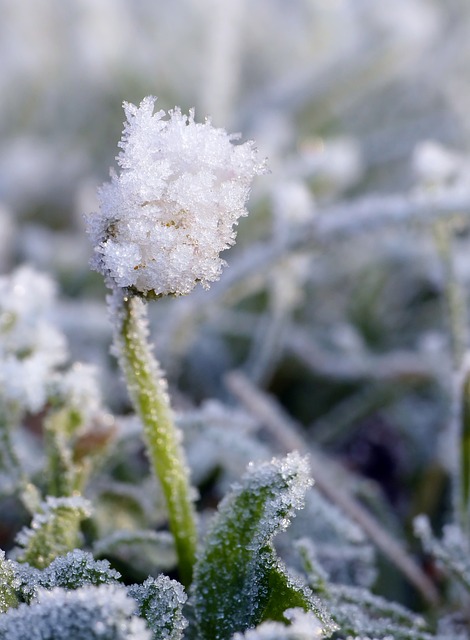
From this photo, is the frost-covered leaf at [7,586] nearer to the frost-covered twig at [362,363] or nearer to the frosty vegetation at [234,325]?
the frosty vegetation at [234,325]

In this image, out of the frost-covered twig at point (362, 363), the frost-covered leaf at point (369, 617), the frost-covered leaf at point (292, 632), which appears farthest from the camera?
the frost-covered twig at point (362, 363)

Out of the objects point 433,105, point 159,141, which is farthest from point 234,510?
point 433,105

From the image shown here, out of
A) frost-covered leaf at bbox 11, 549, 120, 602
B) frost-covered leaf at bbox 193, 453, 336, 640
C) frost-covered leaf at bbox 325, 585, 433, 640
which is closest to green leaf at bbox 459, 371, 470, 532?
frost-covered leaf at bbox 325, 585, 433, 640

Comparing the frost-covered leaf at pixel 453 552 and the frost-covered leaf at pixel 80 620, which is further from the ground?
the frost-covered leaf at pixel 453 552

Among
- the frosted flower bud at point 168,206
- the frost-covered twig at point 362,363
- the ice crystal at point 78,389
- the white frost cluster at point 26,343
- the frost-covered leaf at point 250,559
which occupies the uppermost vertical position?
the frost-covered twig at point 362,363

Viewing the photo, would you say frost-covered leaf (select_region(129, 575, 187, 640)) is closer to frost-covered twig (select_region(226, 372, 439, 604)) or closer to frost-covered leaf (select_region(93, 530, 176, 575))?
frost-covered leaf (select_region(93, 530, 176, 575))

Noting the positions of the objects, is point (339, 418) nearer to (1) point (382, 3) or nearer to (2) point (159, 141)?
(2) point (159, 141)

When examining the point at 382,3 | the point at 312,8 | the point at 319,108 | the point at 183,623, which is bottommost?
the point at 183,623

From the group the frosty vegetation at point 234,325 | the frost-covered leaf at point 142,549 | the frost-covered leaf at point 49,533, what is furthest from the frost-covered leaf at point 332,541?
the frost-covered leaf at point 49,533
